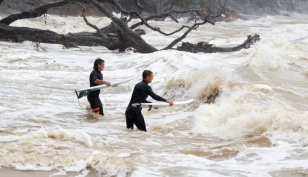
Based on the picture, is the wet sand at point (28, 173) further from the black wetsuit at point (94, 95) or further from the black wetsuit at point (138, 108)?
the black wetsuit at point (94, 95)

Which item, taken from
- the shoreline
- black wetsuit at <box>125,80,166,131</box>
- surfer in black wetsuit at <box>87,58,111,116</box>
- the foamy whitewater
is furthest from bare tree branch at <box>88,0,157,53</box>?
the shoreline

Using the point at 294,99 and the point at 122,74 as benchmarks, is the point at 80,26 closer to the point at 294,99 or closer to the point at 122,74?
the point at 122,74

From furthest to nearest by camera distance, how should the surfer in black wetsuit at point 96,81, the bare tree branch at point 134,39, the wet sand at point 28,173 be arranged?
the bare tree branch at point 134,39 → the surfer in black wetsuit at point 96,81 → the wet sand at point 28,173

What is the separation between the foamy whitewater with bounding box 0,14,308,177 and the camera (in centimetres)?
523

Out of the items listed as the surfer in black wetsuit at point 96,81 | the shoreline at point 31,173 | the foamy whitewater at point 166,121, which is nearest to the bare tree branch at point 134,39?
the foamy whitewater at point 166,121

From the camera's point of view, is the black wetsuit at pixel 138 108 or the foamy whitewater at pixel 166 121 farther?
the black wetsuit at pixel 138 108

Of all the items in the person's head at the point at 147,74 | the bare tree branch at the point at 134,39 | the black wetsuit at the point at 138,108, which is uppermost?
the bare tree branch at the point at 134,39

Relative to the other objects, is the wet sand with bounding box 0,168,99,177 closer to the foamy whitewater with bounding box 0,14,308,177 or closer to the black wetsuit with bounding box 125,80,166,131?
the foamy whitewater with bounding box 0,14,308,177

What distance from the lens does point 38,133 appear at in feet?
20.6

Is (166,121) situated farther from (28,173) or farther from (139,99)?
(28,173)

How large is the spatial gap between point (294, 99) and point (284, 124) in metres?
3.05

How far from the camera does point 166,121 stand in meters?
8.93

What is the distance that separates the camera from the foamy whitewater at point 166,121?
5.23 metres

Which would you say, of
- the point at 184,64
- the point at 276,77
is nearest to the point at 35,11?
the point at 184,64
